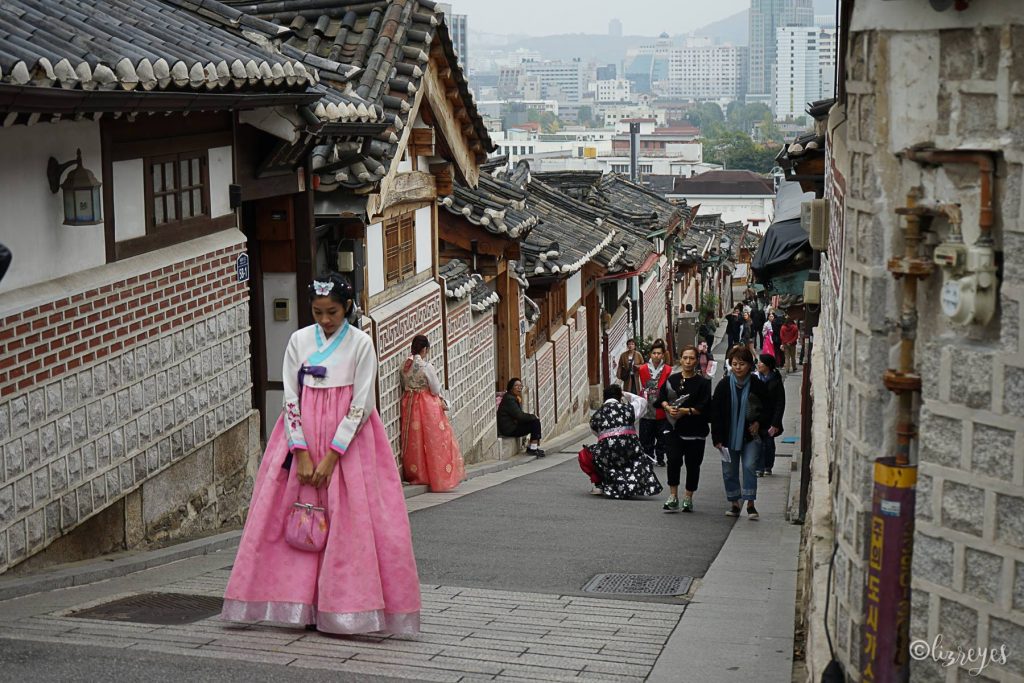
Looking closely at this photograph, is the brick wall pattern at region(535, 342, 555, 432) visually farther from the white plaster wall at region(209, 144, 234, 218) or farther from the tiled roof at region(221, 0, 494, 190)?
the white plaster wall at region(209, 144, 234, 218)

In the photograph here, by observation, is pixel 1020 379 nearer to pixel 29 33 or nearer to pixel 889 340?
pixel 889 340

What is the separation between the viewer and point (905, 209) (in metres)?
4.83

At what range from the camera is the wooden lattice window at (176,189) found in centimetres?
1025

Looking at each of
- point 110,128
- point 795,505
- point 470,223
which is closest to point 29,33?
point 110,128

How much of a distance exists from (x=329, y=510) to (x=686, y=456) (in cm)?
666

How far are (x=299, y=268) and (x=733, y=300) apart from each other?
63.2 m

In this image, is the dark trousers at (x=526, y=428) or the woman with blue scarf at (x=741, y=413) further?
the dark trousers at (x=526, y=428)

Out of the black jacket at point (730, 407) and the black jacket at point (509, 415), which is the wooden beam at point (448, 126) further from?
the black jacket at point (730, 407)

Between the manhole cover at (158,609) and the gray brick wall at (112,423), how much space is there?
73 cm

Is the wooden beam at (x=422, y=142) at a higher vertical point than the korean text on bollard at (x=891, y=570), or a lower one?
higher

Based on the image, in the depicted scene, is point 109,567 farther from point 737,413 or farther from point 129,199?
point 737,413

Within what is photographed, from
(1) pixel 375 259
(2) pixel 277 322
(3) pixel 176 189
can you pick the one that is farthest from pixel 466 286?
(3) pixel 176 189

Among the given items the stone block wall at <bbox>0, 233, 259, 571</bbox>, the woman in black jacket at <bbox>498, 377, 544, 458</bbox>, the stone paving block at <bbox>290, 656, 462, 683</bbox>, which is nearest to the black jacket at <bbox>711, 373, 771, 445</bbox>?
the stone block wall at <bbox>0, 233, 259, 571</bbox>

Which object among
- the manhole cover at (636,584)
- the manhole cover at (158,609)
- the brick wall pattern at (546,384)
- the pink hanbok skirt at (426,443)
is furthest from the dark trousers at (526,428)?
the manhole cover at (158,609)
